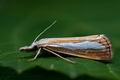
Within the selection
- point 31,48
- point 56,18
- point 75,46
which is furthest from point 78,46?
point 56,18

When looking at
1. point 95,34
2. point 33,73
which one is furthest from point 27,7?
point 33,73

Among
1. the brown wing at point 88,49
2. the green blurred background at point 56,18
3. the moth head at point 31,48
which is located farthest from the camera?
the green blurred background at point 56,18

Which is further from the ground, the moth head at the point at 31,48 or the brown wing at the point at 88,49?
the moth head at the point at 31,48

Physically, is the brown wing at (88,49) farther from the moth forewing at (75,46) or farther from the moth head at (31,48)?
the moth head at (31,48)

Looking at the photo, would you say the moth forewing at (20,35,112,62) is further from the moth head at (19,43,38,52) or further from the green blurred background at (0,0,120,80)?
the green blurred background at (0,0,120,80)

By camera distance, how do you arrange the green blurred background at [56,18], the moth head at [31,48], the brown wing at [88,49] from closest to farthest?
→ the brown wing at [88,49]
the moth head at [31,48]
the green blurred background at [56,18]

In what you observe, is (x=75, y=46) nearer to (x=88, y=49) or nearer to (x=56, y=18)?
(x=88, y=49)

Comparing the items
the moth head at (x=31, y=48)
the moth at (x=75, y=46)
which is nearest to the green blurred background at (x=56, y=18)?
the moth head at (x=31, y=48)
